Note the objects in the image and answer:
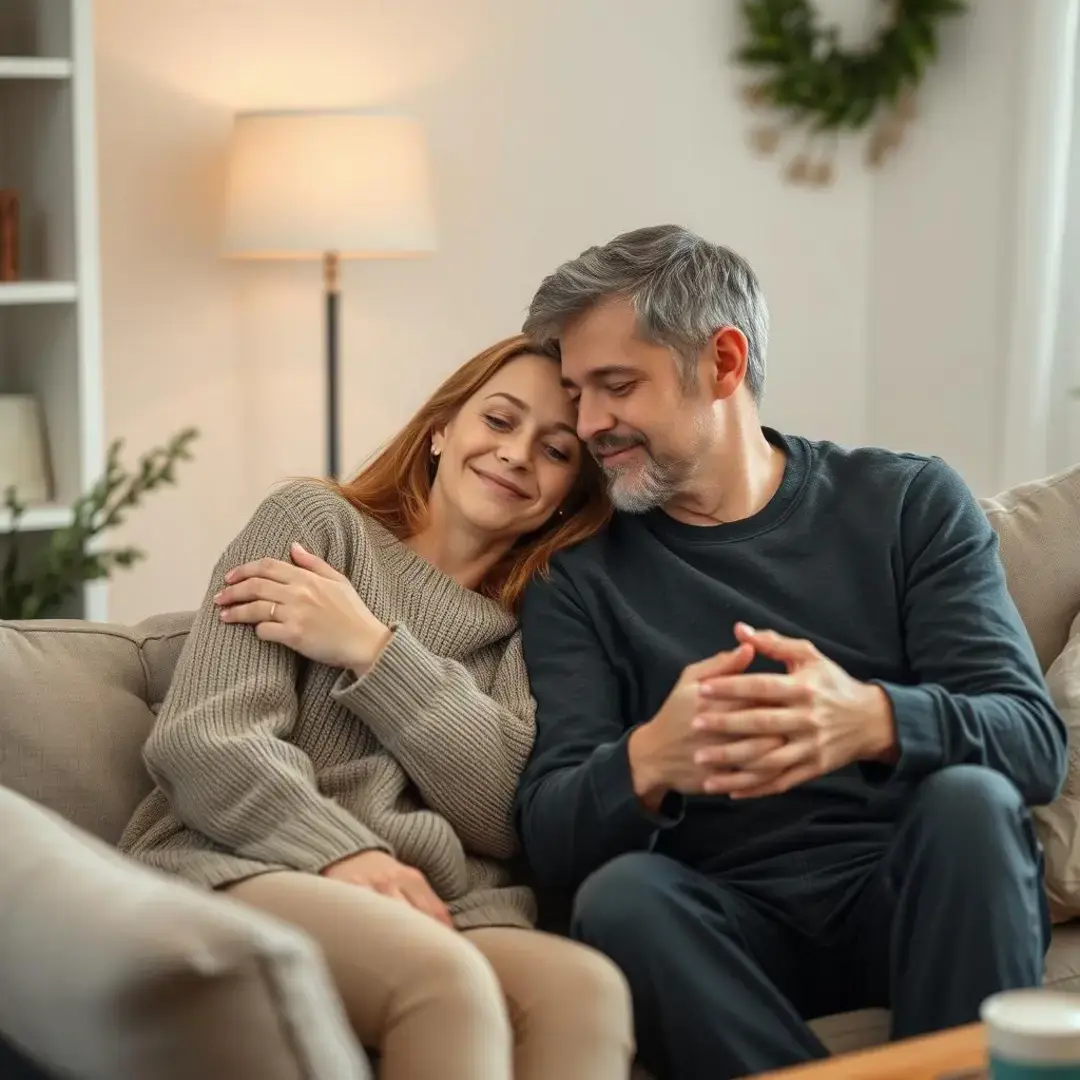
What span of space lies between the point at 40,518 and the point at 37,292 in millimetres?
382

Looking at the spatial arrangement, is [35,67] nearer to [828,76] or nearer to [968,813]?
[828,76]

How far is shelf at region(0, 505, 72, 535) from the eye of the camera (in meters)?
3.08

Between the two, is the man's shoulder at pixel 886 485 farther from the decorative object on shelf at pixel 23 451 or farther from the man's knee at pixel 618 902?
the decorative object on shelf at pixel 23 451

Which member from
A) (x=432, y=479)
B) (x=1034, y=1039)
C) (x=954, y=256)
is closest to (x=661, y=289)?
(x=432, y=479)

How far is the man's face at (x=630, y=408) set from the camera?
1.94 m

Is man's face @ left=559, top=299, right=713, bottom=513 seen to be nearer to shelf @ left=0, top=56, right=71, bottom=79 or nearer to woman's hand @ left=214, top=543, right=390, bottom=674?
woman's hand @ left=214, top=543, right=390, bottom=674

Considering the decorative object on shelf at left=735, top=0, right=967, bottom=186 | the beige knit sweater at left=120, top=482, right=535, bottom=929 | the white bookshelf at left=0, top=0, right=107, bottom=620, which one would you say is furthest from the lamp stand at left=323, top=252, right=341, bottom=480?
the beige knit sweater at left=120, top=482, right=535, bottom=929

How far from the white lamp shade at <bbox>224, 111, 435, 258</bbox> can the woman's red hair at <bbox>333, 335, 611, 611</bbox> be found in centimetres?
138

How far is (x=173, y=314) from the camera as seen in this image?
3.65 metres

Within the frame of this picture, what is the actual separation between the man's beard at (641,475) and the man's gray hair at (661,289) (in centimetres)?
9

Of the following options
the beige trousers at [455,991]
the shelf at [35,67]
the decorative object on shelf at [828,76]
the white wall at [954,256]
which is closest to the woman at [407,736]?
the beige trousers at [455,991]

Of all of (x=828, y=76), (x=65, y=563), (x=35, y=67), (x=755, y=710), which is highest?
(x=828, y=76)

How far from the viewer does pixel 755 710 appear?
1675mm

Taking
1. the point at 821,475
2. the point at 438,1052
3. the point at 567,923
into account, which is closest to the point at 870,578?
the point at 821,475
